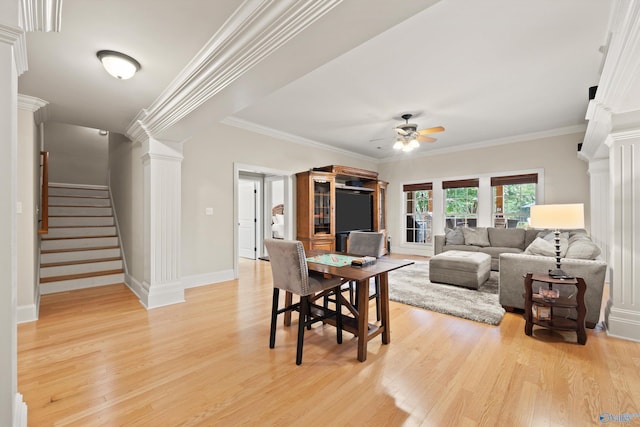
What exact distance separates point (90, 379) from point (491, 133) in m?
6.67

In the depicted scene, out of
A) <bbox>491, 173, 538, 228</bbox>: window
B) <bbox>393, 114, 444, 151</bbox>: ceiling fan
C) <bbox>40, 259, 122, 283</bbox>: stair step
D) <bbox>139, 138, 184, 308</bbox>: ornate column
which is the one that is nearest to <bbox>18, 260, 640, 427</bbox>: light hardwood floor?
<bbox>139, 138, 184, 308</bbox>: ornate column

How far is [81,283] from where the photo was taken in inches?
161

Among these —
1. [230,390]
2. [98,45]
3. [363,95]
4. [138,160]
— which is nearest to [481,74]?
[363,95]

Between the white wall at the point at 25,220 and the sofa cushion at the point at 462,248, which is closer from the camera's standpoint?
the white wall at the point at 25,220

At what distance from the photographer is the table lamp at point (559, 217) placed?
2.53 meters

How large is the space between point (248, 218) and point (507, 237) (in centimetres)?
568

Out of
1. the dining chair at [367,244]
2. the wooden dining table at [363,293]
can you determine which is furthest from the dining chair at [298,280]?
the dining chair at [367,244]

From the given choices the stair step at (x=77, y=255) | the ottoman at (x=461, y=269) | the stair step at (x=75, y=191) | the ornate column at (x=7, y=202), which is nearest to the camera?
the ornate column at (x=7, y=202)

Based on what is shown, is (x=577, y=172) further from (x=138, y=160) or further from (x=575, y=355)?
(x=138, y=160)

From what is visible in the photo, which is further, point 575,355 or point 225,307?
point 225,307

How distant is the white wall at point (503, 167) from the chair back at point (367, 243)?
4132 millimetres

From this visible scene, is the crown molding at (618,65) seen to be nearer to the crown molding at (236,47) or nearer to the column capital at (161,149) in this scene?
the crown molding at (236,47)

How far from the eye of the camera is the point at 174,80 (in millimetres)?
2547

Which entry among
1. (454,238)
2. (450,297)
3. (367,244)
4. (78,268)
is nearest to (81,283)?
(78,268)
